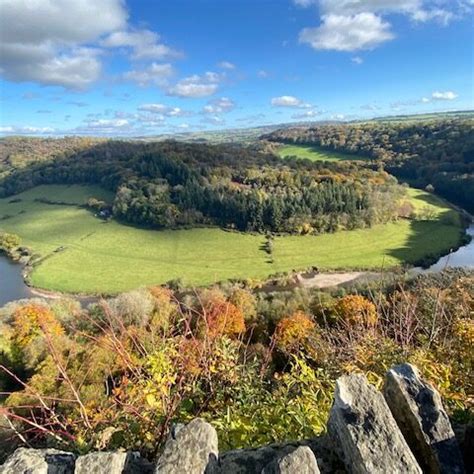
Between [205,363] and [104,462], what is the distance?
2.47 meters

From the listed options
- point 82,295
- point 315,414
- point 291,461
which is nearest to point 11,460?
point 291,461

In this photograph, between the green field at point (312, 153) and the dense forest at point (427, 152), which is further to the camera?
the green field at point (312, 153)

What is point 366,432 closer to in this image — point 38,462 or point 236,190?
point 38,462

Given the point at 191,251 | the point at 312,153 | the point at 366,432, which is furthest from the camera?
the point at 312,153

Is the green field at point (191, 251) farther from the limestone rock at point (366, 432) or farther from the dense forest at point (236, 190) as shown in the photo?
the limestone rock at point (366, 432)

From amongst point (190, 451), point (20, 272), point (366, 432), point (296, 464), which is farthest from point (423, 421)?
point (20, 272)

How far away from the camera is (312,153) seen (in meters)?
168

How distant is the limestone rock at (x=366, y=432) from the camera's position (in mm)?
3018

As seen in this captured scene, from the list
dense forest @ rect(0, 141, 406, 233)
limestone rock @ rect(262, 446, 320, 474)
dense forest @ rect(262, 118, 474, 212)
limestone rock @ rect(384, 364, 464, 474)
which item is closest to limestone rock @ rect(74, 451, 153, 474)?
limestone rock @ rect(262, 446, 320, 474)

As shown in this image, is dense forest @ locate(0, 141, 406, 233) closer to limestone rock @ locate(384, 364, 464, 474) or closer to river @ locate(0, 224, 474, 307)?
river @ locate(0, 224, 474, 307)

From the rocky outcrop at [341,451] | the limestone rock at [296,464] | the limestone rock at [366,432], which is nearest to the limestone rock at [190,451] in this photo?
the rocky outcrop at [341,451]

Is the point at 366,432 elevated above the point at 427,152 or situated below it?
above

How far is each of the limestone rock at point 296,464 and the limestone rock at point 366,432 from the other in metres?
0.40

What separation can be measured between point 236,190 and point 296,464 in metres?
96.2
